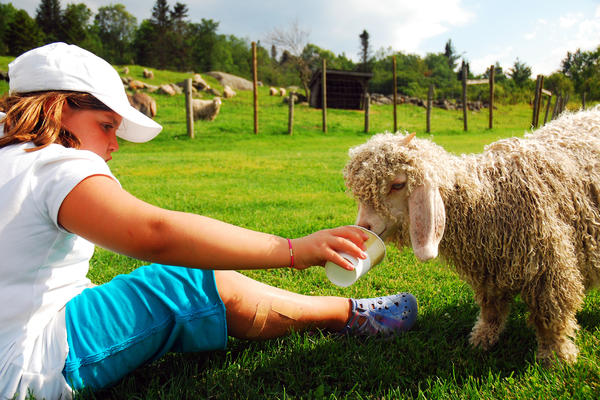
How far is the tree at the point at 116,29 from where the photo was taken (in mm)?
78688

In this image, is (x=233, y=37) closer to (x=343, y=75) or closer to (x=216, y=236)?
(x=343, y=75)

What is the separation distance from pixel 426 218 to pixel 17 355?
1717 millimetres

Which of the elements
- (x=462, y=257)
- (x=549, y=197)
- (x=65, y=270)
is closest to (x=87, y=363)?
(x=65, y=270)

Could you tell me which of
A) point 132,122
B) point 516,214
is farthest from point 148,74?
point 516,214

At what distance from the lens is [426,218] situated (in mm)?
1829

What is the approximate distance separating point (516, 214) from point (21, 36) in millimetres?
67567

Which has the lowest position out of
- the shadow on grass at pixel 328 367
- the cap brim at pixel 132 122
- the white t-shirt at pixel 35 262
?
the shadow on grass at pixel 328 367

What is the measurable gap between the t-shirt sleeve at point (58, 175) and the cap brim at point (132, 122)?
1.08 ft

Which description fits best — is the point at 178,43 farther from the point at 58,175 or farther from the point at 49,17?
the point at 58,175

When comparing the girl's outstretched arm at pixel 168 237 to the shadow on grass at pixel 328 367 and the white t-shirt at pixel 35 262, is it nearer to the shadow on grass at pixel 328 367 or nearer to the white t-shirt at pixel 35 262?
the white t-shirt at pixel 35 262

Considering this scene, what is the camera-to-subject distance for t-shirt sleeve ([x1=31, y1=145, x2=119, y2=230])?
1289 mm

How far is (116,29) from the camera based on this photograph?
84688 mm

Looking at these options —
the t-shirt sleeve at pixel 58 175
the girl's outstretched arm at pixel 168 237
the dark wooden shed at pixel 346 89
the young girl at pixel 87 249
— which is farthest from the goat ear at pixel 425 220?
the dark wooden shed at pixel 346 89

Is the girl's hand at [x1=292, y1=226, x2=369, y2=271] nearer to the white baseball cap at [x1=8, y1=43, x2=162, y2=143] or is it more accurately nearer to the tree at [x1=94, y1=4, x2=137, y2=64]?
the white baseball cap at [x1=8, y1=43, x2=162, y2=143]
